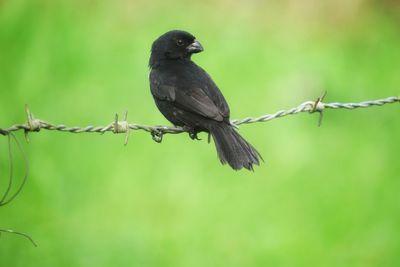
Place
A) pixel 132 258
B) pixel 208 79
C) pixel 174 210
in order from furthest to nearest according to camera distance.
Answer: pixel 174 210 → pixel 132 258 → pixel 208 79

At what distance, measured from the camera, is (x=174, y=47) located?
707 cm

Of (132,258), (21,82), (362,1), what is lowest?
(132,258)

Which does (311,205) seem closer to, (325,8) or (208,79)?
(208,79)

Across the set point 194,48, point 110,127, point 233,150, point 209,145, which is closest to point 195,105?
point 233,150

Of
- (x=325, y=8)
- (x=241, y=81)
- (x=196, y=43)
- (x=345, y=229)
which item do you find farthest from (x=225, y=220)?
(x=325, y=8)

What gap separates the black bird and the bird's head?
0.01m

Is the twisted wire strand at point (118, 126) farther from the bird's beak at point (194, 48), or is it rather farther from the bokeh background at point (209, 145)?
the bokeh background at point (209, 145)

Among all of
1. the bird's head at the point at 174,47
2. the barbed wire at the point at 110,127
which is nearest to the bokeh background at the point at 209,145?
the bird's head at the point at 174,47

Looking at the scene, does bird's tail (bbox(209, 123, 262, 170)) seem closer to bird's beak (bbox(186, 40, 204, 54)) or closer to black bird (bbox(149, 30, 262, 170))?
black bird (bbox(149, 30, 262, 170))

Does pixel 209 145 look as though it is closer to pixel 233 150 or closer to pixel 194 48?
pixel 194 48

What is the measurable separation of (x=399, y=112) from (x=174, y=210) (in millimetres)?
3249

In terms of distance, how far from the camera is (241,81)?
407 inches

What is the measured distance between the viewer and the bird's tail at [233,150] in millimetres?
5863

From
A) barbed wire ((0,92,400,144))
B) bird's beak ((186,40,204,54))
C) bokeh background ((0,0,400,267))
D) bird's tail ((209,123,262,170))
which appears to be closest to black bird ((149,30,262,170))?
bird's tail ((209,123,262,170))
